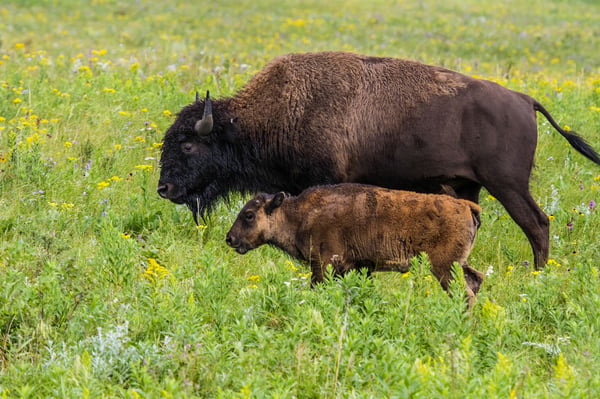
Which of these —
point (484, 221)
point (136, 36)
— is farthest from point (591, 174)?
point (136, 36)

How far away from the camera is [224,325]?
5258mm

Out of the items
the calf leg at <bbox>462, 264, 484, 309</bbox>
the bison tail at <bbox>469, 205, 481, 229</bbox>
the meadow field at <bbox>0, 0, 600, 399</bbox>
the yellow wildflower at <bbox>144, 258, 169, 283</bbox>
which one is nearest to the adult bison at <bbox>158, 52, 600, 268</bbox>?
the meadow field at <bbox>0, 0, 600, 399</bbox>

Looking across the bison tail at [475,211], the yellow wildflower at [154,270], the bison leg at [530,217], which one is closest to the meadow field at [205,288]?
the yellow wildflower at [154,270]

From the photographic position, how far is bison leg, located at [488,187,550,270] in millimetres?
7211

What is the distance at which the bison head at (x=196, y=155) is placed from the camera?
783cm

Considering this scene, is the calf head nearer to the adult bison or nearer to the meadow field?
the meadow field

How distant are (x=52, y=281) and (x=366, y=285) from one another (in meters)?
2.12

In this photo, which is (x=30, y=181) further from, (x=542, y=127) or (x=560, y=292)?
(x=542, y=127)

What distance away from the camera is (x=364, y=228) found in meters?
6.20

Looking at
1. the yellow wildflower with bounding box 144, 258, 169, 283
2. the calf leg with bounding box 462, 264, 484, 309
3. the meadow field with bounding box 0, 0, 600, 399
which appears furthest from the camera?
the calf leg with bounding box 462, 264, 484, 309

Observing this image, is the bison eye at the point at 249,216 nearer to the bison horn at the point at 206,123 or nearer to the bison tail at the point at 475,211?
the bison horn at the point at 206,123

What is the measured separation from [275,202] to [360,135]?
1.39 m

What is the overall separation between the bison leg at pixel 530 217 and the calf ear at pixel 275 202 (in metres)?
2.03

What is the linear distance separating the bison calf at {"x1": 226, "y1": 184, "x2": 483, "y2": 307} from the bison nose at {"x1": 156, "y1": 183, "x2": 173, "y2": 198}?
1.48 m
